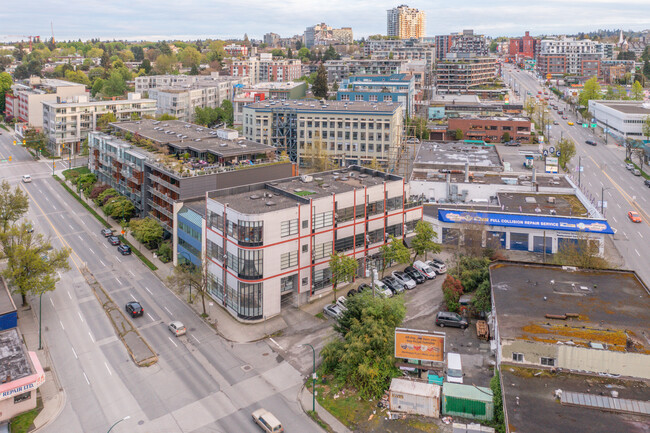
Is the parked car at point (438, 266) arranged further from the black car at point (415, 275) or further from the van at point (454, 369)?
the van at point (454, 369)

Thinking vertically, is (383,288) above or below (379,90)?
below

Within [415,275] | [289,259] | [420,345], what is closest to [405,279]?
[415,275]

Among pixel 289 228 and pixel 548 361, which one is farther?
pixel 289 228

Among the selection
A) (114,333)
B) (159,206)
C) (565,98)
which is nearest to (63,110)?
(159,206)

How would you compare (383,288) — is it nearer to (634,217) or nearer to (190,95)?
(634,217)

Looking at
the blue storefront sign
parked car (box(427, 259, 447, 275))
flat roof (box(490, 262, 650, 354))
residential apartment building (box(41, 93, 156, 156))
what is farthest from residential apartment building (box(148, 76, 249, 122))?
flat roof (box(490, 262, 650, 354))

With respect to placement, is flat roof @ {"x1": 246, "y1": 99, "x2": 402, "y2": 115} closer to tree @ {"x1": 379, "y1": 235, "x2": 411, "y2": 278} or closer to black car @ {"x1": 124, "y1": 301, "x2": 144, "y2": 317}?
tree @ {"x1": 379, "y1": 235, "x2": 411, "y2": 278}

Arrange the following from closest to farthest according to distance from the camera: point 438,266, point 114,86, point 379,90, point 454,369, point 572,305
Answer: point 454,369, point 572,305, point 438,266, point 379,90, point 114,86
